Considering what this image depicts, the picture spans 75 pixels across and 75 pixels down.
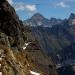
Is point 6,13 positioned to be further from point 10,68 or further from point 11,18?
point 10,68

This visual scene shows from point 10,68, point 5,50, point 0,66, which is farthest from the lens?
point 5,50

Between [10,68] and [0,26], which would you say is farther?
[0,26]

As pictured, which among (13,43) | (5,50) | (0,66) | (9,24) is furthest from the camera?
(9,24)

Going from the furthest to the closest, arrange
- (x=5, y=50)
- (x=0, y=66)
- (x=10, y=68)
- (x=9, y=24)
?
(x=9, y=24), (x=5, y=50), (x=10, y=68), (x=0, y=66)

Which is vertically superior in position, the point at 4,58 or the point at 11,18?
the point at 11,18

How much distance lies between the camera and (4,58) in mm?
32781

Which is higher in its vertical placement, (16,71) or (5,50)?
(5,50)

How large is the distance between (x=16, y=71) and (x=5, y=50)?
3.00 meters

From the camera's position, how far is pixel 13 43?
60375 mm

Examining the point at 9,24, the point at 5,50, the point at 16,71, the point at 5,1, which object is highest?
the point at 5,1

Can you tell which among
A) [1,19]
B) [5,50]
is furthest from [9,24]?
[5,50]

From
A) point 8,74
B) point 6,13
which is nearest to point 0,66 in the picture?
point 8,74

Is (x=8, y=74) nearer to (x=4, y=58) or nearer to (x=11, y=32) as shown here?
(x=4, y=58)

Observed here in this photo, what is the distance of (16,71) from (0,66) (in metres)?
4.20
